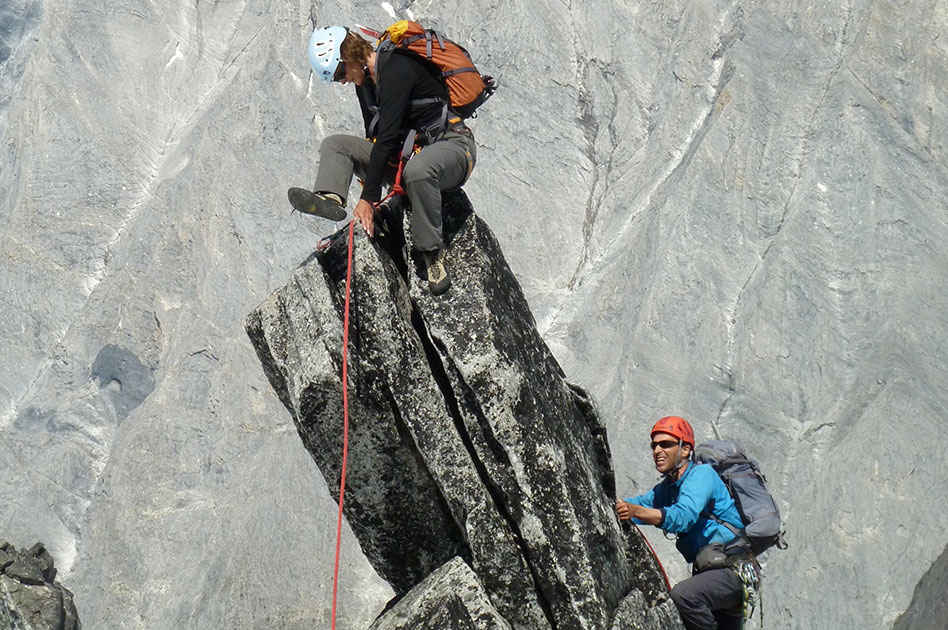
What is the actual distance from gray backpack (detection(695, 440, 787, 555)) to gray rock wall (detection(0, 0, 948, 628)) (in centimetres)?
1128

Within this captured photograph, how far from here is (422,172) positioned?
10422 mm

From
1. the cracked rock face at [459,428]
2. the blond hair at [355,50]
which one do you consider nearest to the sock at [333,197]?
the cracked rock face at [459,428]

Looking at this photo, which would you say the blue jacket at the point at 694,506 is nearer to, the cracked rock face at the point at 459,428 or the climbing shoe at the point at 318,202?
the cracked rock face at the point at 459,428

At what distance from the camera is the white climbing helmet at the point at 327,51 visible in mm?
10695

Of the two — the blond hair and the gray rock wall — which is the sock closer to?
the blond hair

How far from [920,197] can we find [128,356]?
22.9 meters

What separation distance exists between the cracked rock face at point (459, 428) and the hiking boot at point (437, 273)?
111 millimetres

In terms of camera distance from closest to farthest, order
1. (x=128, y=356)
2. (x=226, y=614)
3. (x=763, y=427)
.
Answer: (x=763, y=427) → (x=226, y=614) → (x=128, y=356)

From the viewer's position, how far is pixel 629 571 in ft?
35.6

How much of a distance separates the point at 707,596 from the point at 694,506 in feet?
3.65

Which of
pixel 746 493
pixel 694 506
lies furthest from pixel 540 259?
pixel 694 506

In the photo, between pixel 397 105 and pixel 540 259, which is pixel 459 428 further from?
pixel 540 259

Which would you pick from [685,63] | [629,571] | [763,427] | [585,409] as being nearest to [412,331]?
[585,409]

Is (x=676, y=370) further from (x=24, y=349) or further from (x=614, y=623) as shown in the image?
(x=24, y=349)
